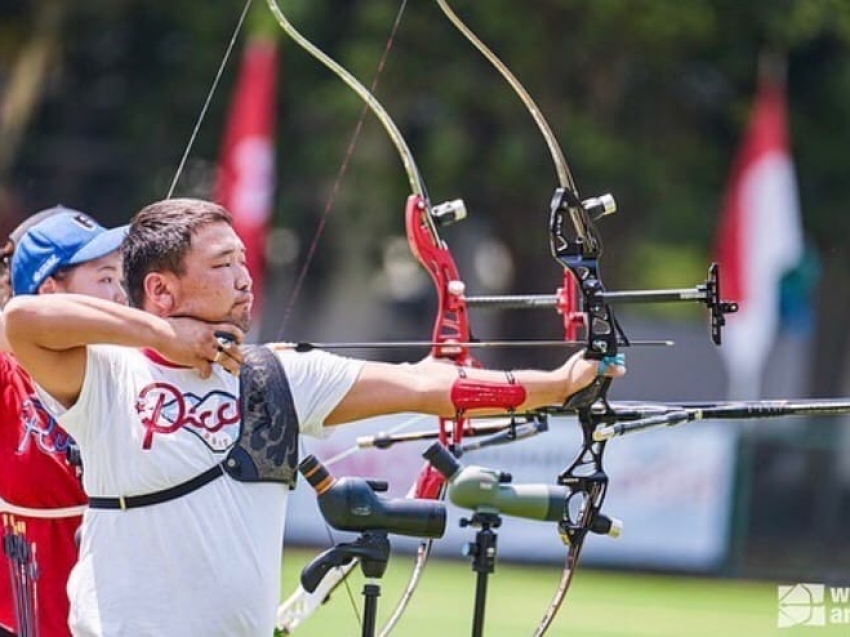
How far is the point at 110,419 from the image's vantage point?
3930mm

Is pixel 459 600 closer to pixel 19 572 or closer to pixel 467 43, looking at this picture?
pixel 19 572

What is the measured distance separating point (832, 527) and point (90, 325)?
14876mm

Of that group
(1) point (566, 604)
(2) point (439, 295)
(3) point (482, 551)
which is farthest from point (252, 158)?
(3) point (482, 551)

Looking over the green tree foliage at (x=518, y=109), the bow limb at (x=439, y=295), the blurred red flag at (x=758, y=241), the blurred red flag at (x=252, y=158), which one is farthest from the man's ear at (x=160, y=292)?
the green tree foliage at (x=518, y=109)

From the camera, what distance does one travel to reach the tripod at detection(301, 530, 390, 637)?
13.3 feet

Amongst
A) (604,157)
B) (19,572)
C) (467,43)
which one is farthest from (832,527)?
(19,572)

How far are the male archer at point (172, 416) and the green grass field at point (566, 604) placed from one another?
4.26m

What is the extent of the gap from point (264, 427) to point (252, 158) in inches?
597

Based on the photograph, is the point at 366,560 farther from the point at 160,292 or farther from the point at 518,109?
the point at 518,109

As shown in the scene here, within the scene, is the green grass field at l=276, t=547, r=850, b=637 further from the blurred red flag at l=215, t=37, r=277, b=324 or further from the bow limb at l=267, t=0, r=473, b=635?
the blurred red flag at l=215, t=37, r=277, b=324

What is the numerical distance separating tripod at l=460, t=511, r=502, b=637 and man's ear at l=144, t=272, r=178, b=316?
32.7 inches

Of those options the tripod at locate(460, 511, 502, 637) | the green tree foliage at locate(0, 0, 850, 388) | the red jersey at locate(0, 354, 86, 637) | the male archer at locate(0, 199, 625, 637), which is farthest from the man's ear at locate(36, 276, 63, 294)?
the green tree foliage at locate(0, 0, 850, 388)

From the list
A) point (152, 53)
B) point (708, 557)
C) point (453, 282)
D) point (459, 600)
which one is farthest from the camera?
point (152, 53)

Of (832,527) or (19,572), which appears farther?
(832,527)
